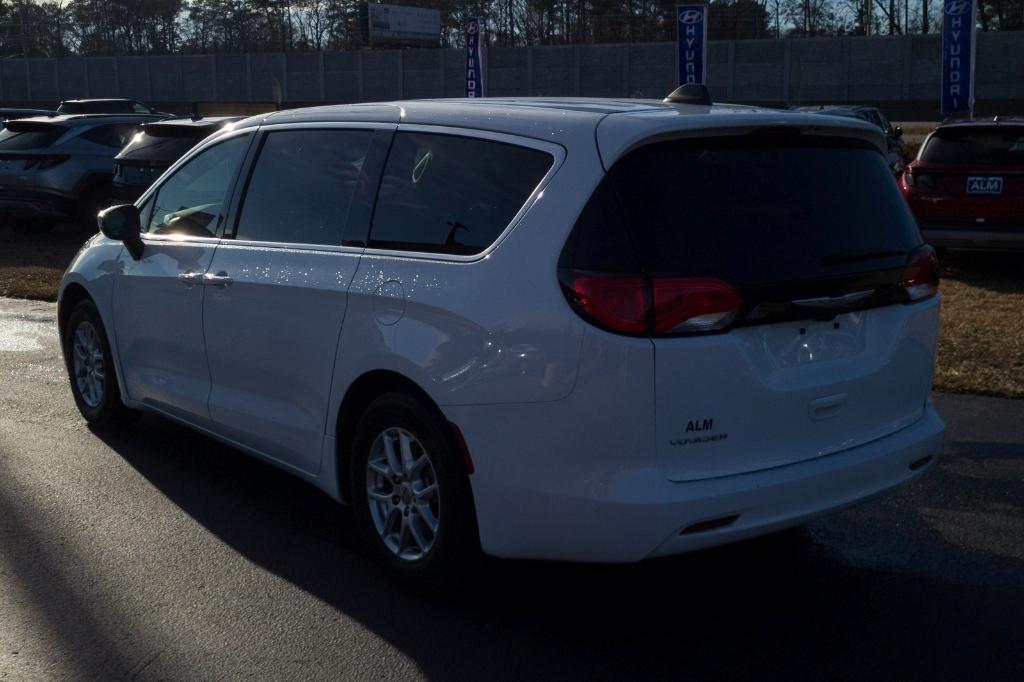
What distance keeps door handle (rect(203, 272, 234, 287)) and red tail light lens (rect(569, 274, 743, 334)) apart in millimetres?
2119

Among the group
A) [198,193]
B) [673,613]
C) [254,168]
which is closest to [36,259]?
[198,193]

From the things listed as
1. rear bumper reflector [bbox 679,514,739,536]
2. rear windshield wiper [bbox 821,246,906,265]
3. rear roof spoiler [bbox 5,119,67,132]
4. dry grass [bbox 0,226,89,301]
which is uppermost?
rear roof spoiler [bbox 5,119,67,132]

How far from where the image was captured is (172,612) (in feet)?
14.4

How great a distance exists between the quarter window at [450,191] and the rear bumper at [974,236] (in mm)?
8441

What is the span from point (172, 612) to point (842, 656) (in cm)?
237

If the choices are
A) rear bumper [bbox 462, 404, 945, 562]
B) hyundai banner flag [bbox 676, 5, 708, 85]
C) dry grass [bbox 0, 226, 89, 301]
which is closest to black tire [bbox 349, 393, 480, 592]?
rear bumper [bbox 462, 404, 945, 562]

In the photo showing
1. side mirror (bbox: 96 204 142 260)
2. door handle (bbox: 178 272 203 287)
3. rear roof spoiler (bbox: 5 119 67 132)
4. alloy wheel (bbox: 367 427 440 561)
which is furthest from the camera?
rear roof spoiler (bbox: 5 119 67 132)

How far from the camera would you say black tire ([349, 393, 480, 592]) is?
4.20 m

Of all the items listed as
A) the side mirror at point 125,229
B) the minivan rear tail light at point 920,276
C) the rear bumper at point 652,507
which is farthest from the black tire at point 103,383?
the minivan rear tail light at point 920,276

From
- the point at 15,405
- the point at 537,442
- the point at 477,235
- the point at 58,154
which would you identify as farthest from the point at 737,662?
the point at 58,154

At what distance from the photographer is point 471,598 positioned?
14.7 ft

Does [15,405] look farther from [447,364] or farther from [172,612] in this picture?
[447,364]

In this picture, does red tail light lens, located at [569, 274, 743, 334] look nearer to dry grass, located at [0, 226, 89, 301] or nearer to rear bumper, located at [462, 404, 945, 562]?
rear bumper, located at [462, 404, 945, 562]

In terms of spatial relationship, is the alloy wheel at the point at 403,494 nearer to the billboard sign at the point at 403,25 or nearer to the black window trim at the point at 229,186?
the black window trim at the point at 229,186
